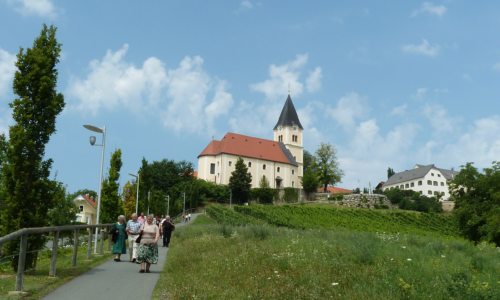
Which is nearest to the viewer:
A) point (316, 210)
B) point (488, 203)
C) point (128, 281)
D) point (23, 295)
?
point (23, 295)

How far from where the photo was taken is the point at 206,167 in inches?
4380

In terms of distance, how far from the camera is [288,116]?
426 ft

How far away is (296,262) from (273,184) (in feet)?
339

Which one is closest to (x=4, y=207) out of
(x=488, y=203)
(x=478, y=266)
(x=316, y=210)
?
(x=478, y=266)

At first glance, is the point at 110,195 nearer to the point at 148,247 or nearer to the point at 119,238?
the point at 119,238

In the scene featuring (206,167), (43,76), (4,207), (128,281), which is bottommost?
(128,281)

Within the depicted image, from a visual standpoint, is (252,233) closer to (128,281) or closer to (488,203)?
(128,281)

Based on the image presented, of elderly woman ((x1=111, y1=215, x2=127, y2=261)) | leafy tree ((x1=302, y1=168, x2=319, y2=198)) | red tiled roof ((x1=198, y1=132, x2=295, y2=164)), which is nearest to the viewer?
elderly woman ((x1=111, y1=215, x2=127, y2=261))

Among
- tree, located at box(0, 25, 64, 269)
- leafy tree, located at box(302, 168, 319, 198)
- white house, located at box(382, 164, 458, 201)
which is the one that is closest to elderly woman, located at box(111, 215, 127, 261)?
tree, located at box(0, 25, 64, 269)

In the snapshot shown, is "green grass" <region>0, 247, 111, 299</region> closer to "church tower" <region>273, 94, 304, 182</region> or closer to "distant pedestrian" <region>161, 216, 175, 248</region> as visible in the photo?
"distant pedestrian" <region>161, 216, 175, 248</region>

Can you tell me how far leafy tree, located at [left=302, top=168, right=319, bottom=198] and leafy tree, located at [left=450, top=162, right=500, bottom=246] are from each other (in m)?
49.0

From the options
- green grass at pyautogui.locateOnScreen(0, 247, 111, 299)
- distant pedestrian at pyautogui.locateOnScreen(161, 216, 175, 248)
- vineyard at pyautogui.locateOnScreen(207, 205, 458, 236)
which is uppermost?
vineyard at pyautogui.locateOnScreen(207, 205, 458, 236)

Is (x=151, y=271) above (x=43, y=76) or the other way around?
the other way around

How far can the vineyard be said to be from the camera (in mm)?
63719
